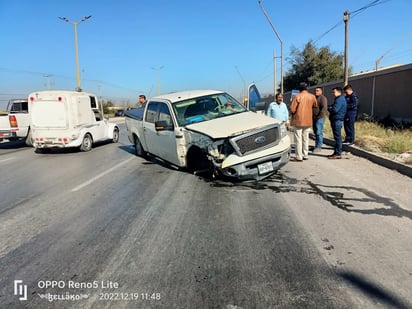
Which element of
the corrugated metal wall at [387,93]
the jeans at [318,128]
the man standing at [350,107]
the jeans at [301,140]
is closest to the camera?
the jeans at [301,140]

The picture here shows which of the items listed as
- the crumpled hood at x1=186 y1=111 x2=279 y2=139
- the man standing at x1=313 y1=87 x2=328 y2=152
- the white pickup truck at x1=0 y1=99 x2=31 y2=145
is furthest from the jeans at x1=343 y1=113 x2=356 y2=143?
the white pickup truck at x1=0 y1=99 x2=31 y2=145

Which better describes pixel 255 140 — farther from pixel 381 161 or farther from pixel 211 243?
pixel 381 161

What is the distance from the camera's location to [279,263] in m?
3.37

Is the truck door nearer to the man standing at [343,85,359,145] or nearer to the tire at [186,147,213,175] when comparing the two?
the tire at [186,147,213,175]

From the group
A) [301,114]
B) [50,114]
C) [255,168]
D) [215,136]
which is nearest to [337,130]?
[301,114]

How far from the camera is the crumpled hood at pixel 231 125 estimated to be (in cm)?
616

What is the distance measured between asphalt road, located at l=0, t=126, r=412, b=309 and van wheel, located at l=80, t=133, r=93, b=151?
20.1ft

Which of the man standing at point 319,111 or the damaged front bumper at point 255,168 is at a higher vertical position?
the man standing at point 319,111

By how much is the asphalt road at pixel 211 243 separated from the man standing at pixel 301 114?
197cm

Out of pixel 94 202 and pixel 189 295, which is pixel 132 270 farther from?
pixel 94 202

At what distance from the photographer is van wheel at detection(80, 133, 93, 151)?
42.8ft

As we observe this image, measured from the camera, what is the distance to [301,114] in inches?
343

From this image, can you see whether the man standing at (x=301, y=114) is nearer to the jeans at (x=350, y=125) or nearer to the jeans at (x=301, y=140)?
the jeans at (x=301, y=140)

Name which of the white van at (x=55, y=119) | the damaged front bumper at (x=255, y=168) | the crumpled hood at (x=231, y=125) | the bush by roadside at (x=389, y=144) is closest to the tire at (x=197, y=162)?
the crumpled hood at (x=231, y=125)
